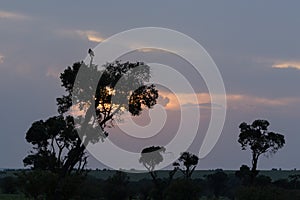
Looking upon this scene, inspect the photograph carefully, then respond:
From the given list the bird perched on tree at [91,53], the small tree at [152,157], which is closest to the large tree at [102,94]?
the bird perched on tree at [91,53]

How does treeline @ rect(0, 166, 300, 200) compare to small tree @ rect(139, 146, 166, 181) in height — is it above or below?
below

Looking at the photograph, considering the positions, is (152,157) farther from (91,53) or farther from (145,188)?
(91,53)

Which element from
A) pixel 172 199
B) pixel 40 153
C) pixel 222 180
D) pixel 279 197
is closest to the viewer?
A: pixel 279 197

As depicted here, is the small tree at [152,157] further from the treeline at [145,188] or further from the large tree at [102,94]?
the large tree at [102,94]

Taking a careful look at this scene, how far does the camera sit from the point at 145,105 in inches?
1791

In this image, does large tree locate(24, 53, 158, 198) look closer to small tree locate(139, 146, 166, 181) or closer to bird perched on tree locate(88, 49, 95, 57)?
bird perched on tree locate(88, 49, 95, 57)

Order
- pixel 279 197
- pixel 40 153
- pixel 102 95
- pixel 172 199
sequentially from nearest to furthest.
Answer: pixel 102 95, pixel 279 197, pixel 40 153, pixel 172 199

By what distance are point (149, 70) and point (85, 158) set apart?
28.0 feet

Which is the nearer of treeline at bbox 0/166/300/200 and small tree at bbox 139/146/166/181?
treeline at bbox 0/166/300/200

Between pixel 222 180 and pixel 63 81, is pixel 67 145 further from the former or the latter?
pixel 222 180

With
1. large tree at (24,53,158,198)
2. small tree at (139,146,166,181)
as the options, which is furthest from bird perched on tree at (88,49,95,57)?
small tree at (139,146,166,181)

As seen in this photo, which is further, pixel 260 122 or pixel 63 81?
pixel 260 122

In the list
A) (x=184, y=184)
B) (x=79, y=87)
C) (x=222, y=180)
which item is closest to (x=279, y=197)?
(x=184, y=184)

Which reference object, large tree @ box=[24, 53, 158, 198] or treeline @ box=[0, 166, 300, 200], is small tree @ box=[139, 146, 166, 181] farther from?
large tree @ box=[24, 53, 158, 198]
